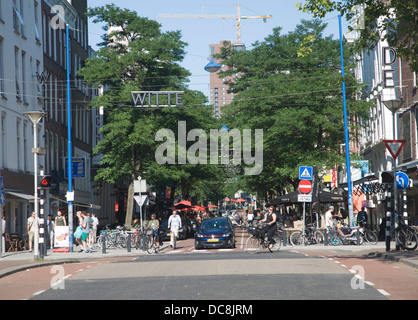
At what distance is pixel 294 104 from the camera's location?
4966 cm

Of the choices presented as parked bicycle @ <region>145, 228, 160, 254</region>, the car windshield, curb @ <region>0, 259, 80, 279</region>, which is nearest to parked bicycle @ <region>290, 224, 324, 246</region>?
the car windshield

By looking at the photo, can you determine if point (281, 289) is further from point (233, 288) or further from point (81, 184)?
point (81, 184)

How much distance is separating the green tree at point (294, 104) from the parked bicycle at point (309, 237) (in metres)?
12.0

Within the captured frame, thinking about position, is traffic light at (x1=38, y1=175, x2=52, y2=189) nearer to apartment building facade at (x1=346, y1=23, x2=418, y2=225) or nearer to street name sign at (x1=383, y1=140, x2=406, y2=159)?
street name sign at (x1=383, y1=140, x2=406, y2=159)

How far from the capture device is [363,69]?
5803 centimetres

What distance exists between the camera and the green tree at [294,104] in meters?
48.4

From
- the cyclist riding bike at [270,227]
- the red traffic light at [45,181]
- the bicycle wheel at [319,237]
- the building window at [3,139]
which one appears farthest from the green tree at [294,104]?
the red traffic light at [45,181]

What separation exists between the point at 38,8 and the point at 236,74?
53.1ft

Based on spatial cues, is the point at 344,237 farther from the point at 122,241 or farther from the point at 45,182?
the point at 45,182

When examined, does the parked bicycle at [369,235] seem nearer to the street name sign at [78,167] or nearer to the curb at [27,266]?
the curb at [27,266]

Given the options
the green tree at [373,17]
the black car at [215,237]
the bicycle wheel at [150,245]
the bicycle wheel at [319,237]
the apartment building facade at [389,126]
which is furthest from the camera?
the apartment building facade at [389,126]

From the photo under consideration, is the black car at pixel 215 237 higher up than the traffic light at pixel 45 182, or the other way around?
the traffic light at pixel 45 182

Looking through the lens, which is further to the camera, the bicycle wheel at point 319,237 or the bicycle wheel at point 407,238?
the bicycle wheel at point 319,237
